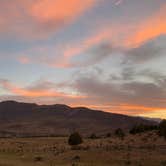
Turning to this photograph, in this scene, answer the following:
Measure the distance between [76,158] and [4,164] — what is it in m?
7.35

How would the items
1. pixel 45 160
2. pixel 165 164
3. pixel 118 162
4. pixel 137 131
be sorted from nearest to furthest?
pixel 165 164
pixel 118 162
pixel 45 160
pixel 137 131

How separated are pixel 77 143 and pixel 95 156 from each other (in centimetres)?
1913

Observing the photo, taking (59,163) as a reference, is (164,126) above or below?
above

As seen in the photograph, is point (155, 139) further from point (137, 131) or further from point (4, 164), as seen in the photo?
point (4, 164)

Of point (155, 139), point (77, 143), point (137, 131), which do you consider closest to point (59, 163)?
point (77, 143)

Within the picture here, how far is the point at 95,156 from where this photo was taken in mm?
35688

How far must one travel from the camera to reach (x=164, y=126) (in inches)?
2237

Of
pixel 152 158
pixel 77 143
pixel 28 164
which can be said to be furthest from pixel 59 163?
pixel 77 143

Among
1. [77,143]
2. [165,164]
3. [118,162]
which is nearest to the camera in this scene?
[165,164]

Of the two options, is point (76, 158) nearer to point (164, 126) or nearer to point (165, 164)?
point (165, 164)

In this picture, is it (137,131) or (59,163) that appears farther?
(137,131)

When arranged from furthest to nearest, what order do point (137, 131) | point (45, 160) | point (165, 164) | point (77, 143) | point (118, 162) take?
1. point (137, 131)
2. point (77, 143)
3. point (45, 160)
4. point (118, 162)
5. point (165, 164)

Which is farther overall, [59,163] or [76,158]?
[76,158]

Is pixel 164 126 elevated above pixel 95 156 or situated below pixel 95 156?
above
